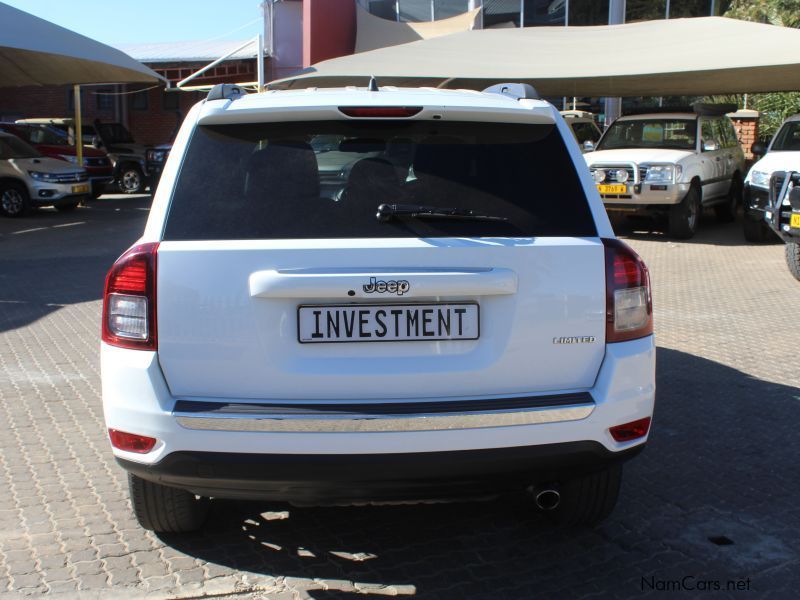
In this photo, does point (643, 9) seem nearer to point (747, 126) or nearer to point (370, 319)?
point (747, 126)

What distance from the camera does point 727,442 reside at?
16.5ft

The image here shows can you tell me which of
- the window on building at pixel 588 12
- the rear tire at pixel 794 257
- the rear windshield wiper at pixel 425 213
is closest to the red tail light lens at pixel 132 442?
the rear windshield wiper at pixel 425 213

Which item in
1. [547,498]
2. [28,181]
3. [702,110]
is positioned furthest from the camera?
[28,181]

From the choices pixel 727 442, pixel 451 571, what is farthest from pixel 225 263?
pixel 727 442

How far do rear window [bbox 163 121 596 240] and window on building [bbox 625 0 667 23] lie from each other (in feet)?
75.2

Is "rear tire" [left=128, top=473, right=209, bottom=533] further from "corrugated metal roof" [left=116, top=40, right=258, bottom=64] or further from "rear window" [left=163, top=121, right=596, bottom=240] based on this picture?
"corrugated metal roof" [left=116, top=40, right=258, bottom=64]

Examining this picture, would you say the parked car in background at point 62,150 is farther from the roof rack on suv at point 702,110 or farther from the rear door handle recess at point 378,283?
the rear door handle recess at point 378,283

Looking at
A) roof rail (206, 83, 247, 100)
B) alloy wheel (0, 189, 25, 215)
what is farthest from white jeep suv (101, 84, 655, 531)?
alloy wheel (0, 189, 25, 215)

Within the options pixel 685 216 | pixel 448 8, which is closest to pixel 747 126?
pixel 685 216

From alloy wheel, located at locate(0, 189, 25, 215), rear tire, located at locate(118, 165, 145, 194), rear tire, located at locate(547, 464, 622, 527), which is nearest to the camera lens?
rear tire, located at locate(547, 464, 622, 527)

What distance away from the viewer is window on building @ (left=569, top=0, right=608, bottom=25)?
24.4m

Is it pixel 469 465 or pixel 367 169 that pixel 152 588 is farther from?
pixel 367 169

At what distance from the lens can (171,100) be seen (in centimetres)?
3083

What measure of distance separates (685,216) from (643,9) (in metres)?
12.5
